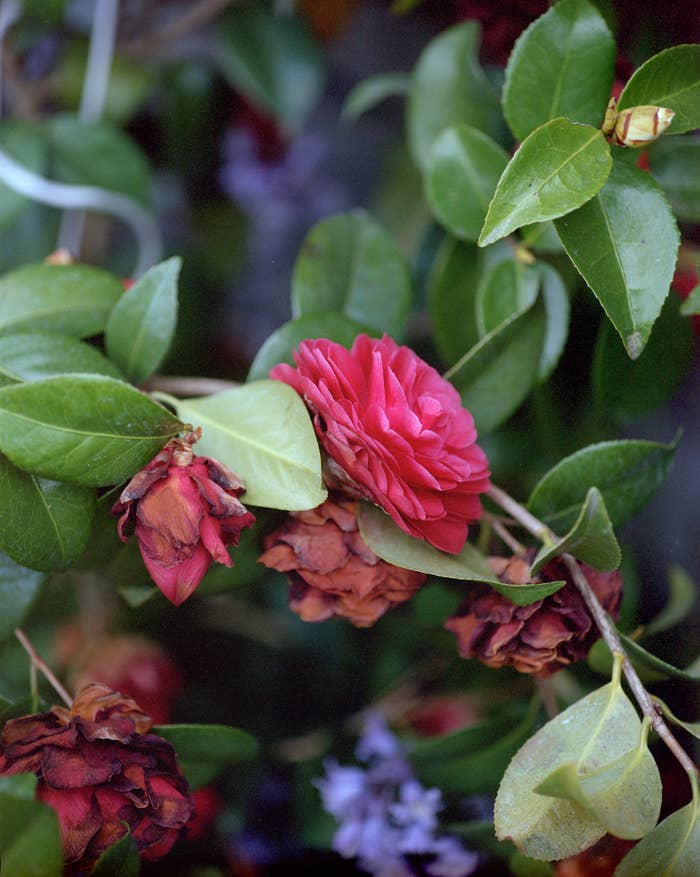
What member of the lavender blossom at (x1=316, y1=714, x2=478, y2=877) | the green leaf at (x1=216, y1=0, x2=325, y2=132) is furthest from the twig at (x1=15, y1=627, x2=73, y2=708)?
the green leaf at (x1=216, y1=0, x2=325, y2=132)

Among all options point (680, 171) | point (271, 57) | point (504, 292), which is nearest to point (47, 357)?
point (504, 292)

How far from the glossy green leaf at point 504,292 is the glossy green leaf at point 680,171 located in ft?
0.31

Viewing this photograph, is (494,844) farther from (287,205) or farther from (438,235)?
(287,205)

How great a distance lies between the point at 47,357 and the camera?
491 mm

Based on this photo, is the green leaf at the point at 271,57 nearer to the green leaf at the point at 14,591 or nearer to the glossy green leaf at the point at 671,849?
the green leaf at the point at 14,591

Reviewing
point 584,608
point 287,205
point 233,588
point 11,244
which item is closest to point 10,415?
point 233,588

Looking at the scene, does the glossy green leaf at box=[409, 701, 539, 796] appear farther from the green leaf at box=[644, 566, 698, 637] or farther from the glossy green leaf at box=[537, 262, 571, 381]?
the glossy green leaf at box=[537, 262, 571, 381]

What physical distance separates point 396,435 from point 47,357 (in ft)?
0.70

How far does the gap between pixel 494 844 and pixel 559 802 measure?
12cm

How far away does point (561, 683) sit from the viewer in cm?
56

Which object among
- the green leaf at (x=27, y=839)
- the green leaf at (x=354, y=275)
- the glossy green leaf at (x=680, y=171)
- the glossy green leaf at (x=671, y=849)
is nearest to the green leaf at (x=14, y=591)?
the green leaf at (x=27, y=839)

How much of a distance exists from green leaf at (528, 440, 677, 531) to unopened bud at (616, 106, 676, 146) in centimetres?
16

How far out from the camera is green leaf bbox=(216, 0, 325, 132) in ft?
2.91

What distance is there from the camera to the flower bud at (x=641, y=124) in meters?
0.42
